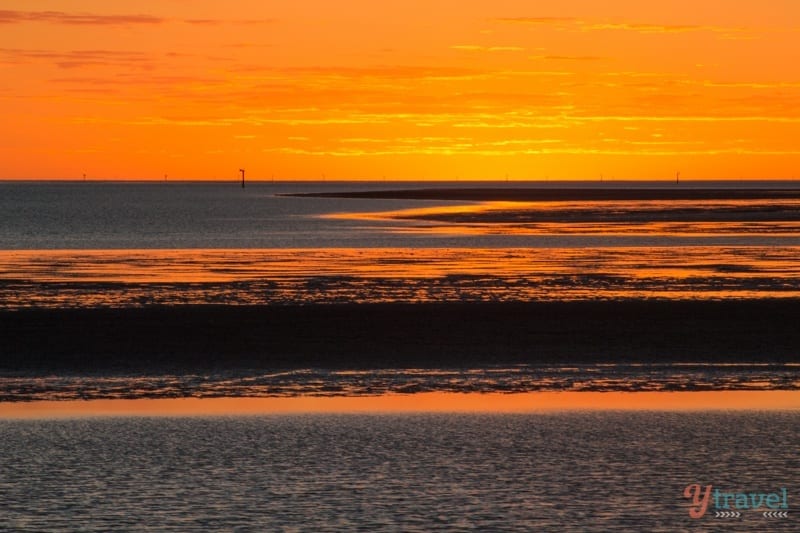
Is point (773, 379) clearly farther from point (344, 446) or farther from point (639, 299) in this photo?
point (639, 299)

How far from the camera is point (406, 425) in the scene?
62.1 feet

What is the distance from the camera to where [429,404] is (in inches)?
818

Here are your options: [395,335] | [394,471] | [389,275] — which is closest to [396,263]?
[389,275]

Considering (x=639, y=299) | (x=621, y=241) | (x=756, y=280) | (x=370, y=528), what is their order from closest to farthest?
1. (x=370, y=528)
2. (x=639, y=299)
3. (x=756, y=280)
4. (x=621, y=241)

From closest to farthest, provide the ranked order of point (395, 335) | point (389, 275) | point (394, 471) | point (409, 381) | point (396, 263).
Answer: point (394, 471) < point (409, 381) < point (395, 335) < point (389, 275) < point (396, 263)

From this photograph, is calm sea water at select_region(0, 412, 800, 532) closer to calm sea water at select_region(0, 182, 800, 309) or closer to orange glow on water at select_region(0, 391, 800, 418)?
orange glow on water at select_region(0, 391, 800, 418)

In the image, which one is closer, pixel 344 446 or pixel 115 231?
pixel 344 446

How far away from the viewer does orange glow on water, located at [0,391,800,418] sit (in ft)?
66.1

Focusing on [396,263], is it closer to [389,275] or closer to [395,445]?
[389,275]

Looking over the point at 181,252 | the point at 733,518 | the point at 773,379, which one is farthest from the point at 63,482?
the point at 181,252

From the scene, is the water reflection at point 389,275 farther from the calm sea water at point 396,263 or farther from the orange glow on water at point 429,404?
the orange glow on water at point 429,404

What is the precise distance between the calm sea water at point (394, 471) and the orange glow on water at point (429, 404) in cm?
64

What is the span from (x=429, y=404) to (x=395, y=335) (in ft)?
28.5

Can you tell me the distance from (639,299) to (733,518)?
75.7 feet
